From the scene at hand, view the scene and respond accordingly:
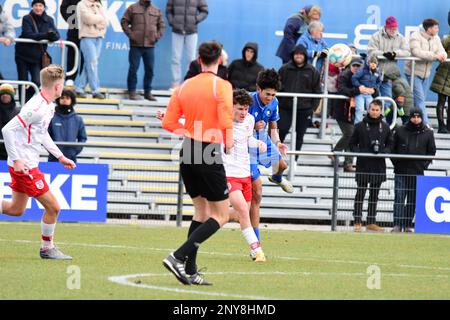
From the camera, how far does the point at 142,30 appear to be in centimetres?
2223

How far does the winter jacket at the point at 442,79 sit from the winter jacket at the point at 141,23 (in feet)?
18.9

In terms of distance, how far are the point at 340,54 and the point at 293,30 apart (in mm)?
1125

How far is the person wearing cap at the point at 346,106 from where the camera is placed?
856 inches

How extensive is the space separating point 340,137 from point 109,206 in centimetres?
561

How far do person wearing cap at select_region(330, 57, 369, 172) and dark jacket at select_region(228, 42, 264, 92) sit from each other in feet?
5.45

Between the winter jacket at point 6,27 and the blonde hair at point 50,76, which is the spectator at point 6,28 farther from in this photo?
the blonde hair at point 50,76

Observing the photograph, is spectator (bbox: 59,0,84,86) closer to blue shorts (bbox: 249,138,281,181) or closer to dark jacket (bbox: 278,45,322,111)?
dark jacket (bbox: 278,45,322,111)

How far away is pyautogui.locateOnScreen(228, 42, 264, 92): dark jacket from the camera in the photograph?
21344mm

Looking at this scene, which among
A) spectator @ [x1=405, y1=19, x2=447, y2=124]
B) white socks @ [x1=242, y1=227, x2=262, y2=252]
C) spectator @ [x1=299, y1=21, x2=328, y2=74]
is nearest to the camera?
white socks @ [x1=242, y1=227, x2=262, y2=252]

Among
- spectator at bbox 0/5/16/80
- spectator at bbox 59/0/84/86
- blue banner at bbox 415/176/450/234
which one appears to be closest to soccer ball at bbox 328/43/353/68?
blue banner at bbox 415/176/450/234

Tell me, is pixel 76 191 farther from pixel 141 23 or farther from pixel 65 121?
pixel 141 23

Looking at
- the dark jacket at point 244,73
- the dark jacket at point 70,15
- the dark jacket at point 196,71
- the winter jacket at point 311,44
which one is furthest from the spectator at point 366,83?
the dark jacket at point 70,15

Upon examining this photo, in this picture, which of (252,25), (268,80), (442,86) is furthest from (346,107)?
(268,80)

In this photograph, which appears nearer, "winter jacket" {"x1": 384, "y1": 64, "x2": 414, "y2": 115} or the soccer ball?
the soccer ball
